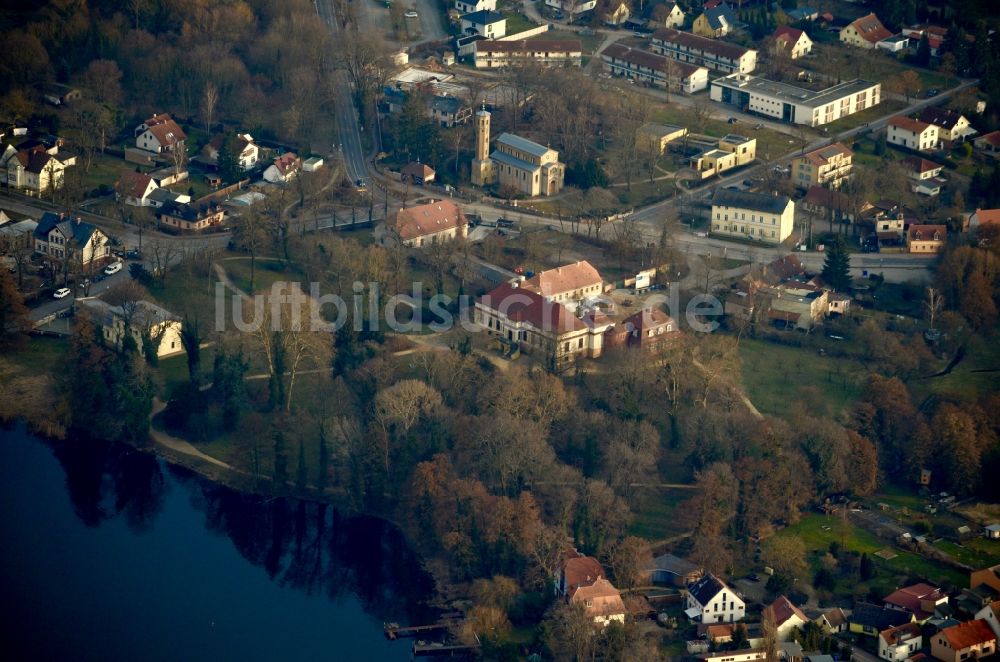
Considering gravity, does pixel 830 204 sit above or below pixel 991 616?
above

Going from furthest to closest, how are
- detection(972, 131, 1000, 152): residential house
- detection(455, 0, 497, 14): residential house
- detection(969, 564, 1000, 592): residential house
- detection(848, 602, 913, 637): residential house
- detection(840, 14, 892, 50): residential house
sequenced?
detection(455, 0, 497, 14): residential house < detection(840, 14, 892, 50): residential house < detection(972, 131, 1000, 152): residential house < detection(969, 564, 1000, 592): residential house < detection(848, 602, 913, 637): residential house

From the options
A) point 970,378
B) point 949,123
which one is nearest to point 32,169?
point 970,378

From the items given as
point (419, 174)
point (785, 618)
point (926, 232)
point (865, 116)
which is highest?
point (926, 232)

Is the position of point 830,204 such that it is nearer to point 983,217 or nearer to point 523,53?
point 983,217

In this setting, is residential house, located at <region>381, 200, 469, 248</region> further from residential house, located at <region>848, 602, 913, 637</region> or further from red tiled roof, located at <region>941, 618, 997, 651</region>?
red tiled roof, located at <region>941, 618, 997, 651</region>

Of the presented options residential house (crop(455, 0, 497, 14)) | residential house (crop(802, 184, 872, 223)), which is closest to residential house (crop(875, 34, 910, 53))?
residential house (crop(802, 184, 872, 223))

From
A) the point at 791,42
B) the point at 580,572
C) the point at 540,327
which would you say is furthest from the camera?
the point at 791,42
